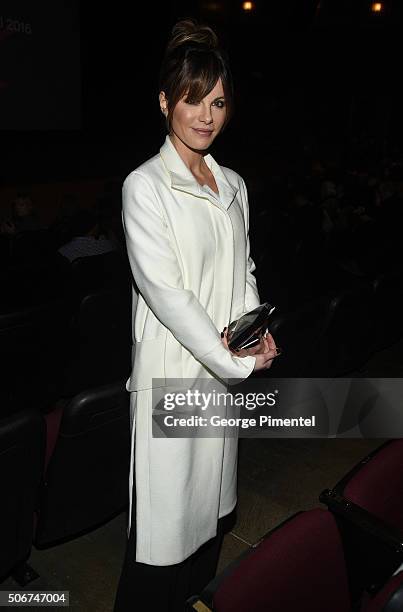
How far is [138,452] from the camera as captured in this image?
1.43m

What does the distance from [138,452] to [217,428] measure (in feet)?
0.65

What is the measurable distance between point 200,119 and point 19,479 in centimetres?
102

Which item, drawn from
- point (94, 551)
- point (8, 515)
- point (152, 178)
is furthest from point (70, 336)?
point (152, 178)

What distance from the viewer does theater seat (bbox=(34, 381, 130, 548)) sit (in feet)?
5.53

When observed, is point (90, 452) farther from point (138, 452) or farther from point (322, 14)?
point (322, 14)

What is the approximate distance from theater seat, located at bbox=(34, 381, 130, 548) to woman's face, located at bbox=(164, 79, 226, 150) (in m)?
0.72

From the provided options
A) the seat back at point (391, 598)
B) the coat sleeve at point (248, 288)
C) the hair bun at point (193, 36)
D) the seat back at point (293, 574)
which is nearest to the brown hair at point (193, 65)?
the hair bun at point (193, 36)

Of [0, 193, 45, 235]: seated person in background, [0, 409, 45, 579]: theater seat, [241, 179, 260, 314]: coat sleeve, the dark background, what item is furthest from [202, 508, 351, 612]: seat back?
the dark background

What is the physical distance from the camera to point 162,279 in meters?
1.27

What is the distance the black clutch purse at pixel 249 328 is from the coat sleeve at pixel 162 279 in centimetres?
4

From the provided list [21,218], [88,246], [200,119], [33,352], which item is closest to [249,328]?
[200,119]

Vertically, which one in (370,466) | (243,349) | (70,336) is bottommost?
(70,336)

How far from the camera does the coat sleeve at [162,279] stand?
1268 mm

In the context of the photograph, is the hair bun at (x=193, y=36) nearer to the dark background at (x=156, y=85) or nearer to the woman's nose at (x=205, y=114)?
the woman's nose at (x=205, y=114)
